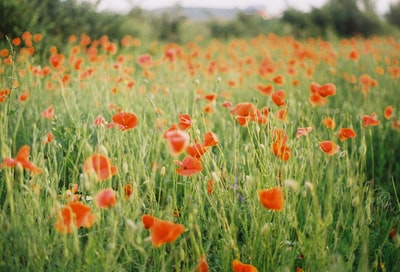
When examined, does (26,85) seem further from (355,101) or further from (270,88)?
(355,101)

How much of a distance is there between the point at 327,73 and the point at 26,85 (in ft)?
13.2

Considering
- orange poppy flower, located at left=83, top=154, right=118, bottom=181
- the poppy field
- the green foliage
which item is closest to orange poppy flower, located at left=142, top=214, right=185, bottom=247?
the poppy field

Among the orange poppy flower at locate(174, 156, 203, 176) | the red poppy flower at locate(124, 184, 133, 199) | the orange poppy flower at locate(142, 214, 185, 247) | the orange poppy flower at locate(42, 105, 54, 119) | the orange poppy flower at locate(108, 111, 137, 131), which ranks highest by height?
the orange poppy flower at locate(108, 111, 137, 131)

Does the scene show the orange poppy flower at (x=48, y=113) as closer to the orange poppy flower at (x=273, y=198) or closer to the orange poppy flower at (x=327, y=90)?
the orange poppy flower at (x=273, y=198)

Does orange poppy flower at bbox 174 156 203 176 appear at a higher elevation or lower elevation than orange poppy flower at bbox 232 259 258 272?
higher

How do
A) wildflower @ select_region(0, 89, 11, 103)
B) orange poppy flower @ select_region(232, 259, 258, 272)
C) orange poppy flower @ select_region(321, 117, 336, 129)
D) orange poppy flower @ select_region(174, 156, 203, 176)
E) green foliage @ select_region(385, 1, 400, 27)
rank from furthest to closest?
green foliage @ select_region(385, 1, 400, 27)
orange poppy flower @ select_region(321, 117, 336, 129)
wildflower @ select_region(0, 89, 11, 103)
orange poppy flower @ select_region(174, 156, 203, 176)
orange poppy flower @ select_region(232, 259, 258, 272)

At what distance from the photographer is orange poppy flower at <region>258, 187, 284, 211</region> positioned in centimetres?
123

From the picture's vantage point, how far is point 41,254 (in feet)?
4.37

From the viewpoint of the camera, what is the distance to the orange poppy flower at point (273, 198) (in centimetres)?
123

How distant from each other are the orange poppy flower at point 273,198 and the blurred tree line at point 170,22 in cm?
406

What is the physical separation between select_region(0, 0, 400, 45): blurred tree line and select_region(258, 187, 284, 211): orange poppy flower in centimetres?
406

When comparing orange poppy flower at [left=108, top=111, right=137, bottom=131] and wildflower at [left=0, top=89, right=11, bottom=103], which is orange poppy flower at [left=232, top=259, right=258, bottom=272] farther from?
wildflower at [left=0, top=89, right=11, bottom=103]

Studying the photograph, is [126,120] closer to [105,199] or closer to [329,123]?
[105,199]

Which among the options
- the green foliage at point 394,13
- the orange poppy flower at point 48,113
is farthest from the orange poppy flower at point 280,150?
the green foliage at point 394,13
